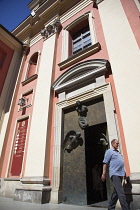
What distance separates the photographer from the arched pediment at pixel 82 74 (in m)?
4.54

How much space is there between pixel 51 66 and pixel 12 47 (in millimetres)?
4723

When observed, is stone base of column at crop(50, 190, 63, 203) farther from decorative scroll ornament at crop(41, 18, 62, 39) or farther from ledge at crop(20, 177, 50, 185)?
decorative scroll ornament at crop(41, 18, 62, 39)

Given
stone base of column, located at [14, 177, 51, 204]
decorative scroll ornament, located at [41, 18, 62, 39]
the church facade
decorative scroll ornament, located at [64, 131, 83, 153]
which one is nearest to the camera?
the church facade

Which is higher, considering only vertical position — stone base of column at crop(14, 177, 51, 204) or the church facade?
the church facade

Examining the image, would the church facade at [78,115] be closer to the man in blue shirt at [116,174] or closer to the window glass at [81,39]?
the window glass at [81,39]

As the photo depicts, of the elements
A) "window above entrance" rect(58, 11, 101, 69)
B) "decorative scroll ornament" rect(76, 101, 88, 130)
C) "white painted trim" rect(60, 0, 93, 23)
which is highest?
"white painted trim" rect(60, 0, 93, 23)

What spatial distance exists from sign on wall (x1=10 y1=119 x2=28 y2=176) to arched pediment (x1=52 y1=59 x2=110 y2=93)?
2.18 meters

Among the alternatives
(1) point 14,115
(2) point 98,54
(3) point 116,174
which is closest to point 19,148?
(1) point 14,115

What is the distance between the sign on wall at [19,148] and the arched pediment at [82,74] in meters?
2.18

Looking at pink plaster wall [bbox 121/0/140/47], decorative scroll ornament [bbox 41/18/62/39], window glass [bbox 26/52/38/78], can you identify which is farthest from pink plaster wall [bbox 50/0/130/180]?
window glass [bbox 26/52/38/78]

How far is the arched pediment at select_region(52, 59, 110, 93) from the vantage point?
4535mm

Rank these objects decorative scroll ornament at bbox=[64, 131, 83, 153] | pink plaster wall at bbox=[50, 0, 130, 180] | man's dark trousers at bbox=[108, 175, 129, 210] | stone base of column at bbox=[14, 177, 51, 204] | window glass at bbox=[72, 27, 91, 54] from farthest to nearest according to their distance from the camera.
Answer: window glass at bbox=[72, 27, 91, 54], decorative scroll ornament at bbox=[64, 131, 83, 153], stone base of column at bbox=[14, 177, 51, 204], pink plaster wall at bbox=[50, 0, 130, 180], man's dark trousers at bbox=[108, 175, 129, 210]

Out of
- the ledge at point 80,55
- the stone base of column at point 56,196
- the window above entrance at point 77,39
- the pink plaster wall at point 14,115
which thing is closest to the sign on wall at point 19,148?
the pink plaster wall at point 14,115

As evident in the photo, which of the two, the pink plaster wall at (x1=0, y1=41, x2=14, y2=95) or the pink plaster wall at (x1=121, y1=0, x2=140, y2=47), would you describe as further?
the pink plaster wall at (x1=0, y1=41, x2=14, y2=95)
